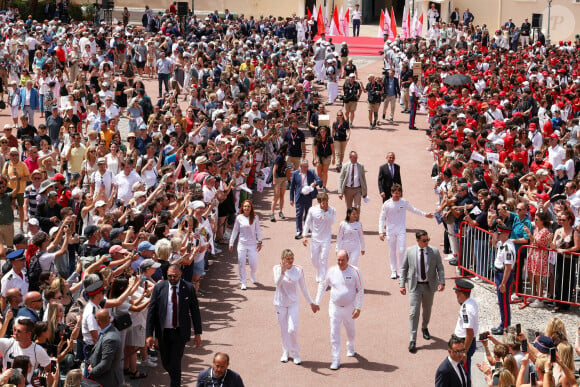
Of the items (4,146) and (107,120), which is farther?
(107,120)

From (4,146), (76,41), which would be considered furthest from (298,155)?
(76,41)

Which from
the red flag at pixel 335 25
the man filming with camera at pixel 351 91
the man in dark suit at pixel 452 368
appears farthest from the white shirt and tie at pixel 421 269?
the red flag at pixel 335 25

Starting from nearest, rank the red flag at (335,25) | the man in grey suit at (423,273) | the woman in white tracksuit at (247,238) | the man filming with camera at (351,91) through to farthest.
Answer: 1. the man in grey suit at (423,273)
2. the woman in white tracksuit at (247,238)
3. the man filming with camera at (351,91)
4. the red flag at (335,25)

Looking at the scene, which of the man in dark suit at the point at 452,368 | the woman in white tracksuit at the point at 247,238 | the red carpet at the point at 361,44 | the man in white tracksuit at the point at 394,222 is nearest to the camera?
the man in dark suit at the point at 452,368

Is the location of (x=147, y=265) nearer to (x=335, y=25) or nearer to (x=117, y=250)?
(x=117, y=250)

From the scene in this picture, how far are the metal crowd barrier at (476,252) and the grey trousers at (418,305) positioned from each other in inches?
91.6

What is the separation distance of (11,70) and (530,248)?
20824 millimetres

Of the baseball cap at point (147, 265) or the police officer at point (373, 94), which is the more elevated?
the police officer at point (373, 94)

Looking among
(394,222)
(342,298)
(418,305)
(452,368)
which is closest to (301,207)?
(394,222)

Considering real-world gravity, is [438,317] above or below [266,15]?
below

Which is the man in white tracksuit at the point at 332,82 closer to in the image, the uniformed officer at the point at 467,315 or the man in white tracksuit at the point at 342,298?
the man in white tracksuit at the point at 342,298

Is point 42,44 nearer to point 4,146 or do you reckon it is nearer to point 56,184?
point 4,146

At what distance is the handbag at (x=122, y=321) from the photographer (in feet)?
37.7

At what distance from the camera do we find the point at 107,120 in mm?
21391
